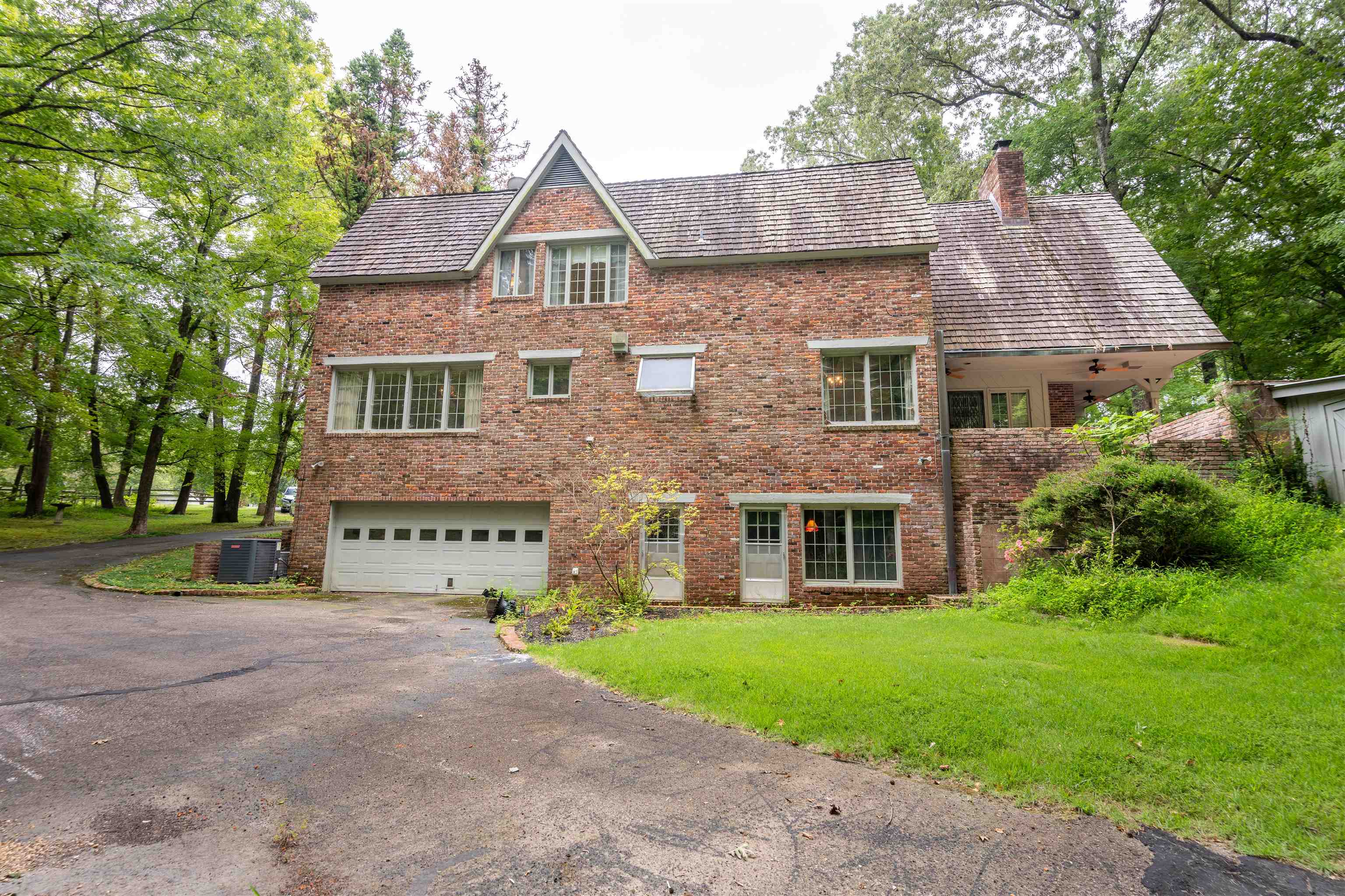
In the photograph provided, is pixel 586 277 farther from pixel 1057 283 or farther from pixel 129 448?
pixel 129 448

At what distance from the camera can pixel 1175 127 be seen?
61.1 ft

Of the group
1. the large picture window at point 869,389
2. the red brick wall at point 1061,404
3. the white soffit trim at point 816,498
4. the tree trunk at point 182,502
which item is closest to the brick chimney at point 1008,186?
the red brick wall at point 1061,404

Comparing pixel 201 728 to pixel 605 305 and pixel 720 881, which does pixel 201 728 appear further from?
pixel 605 305

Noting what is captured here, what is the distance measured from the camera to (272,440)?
25.1m

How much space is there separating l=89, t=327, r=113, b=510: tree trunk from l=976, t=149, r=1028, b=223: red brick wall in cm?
2573

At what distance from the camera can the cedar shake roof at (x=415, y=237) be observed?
14.4 m

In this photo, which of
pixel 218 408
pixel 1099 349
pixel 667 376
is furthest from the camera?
pixel 218 408

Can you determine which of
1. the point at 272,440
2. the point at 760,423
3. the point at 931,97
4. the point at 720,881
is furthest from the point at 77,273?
the point at 931,97

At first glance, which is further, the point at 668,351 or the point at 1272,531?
the point at 668,351

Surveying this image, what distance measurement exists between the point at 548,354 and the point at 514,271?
2333mm

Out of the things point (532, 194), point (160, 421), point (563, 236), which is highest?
point (532, 194)

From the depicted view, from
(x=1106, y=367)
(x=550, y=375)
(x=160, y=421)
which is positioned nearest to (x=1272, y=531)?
(x=1106, y=367)

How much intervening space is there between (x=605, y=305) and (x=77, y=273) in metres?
12.7

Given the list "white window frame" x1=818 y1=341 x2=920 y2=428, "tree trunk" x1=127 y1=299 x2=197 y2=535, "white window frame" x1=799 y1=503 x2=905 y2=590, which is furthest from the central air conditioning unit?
"white window frame" x1=818 y1=341 x2=920 y2=428
